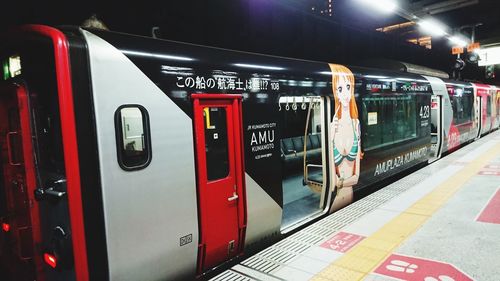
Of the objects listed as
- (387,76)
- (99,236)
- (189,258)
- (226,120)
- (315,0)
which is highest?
(315,0)

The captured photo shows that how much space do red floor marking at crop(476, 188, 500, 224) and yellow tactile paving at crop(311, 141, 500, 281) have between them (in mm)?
570

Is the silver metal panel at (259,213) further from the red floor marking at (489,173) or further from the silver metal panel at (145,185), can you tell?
the red floor marking at (489,173)

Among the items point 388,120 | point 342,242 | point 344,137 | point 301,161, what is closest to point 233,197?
point 342,242

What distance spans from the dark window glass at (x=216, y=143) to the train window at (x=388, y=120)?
11.0 feet

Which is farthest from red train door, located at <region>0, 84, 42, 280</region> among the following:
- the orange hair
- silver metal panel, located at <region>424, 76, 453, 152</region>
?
silver metal panel, located at <region>424, 76, 453, 152</region>

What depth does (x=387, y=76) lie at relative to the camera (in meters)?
6.85

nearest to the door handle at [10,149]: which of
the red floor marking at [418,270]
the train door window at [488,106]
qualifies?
the red floor marking at [418,270]

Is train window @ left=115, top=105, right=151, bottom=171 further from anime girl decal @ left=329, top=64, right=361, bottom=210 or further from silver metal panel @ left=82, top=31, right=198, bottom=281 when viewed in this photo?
anime girl decal @ left=329, top=64, right=361, bottom=210

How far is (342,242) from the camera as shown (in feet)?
13.4

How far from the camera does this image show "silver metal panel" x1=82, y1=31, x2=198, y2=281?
252 cm

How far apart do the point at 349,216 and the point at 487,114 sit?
1474cm

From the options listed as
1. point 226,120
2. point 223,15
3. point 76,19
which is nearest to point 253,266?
point 226,120

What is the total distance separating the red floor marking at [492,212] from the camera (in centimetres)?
472

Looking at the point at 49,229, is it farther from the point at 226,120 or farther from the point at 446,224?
the point at 446,224
